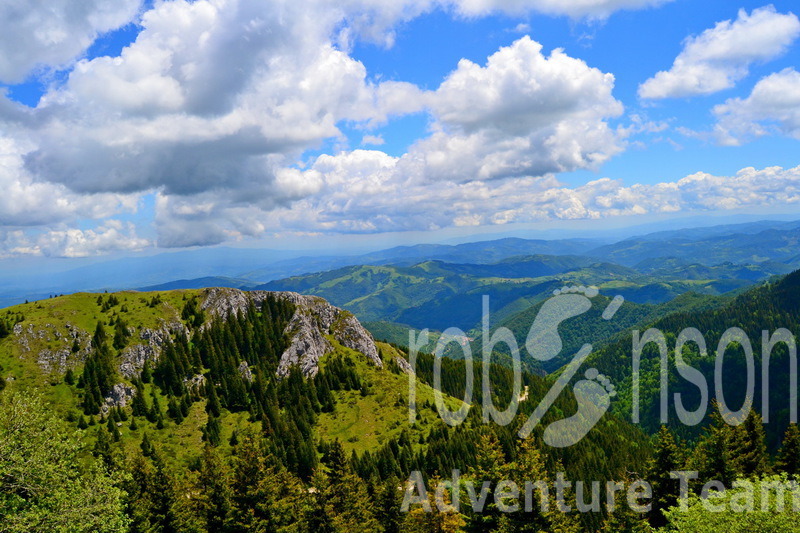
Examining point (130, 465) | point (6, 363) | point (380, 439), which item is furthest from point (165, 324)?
point (130, 465)

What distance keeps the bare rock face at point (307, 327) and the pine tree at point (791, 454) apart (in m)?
125

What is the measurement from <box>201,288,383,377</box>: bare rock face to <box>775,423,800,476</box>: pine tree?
409ft

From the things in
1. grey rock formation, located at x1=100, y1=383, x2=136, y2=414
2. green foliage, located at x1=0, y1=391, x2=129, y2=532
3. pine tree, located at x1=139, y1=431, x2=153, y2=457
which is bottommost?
pine tree, located at x1=139, y1=431, x2=153, y2=457

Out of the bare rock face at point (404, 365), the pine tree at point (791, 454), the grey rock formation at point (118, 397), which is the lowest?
the bare rock face at point (404, 365)

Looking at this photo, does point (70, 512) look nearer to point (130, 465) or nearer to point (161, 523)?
point (161, 523)

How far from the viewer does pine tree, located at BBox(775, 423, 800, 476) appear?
5694 cm

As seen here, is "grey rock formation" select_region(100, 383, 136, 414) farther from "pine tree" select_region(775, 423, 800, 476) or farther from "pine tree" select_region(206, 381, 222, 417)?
"pine tree" select_region(775, 423, 800, 476)

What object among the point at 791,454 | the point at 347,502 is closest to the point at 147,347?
the point at 347,502

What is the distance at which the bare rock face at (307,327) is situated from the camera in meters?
151

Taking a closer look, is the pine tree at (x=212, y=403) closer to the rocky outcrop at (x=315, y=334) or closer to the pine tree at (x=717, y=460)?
the rocky outcrop at (x=315, y=334)

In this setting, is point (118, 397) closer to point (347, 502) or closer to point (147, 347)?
point (147, 347)

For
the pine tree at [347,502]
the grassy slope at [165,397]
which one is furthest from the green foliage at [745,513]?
the grassy slope at [165,397]

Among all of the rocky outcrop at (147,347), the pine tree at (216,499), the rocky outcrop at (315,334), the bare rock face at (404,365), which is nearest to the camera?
the pine tree at (216,499)

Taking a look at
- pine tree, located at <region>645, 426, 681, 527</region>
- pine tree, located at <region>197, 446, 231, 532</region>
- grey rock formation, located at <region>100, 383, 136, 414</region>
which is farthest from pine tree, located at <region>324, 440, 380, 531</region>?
grey rock formation, located at <region>100, 383, 136, 414</region>
